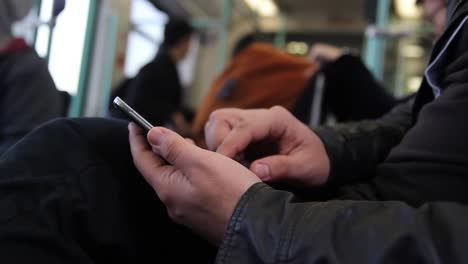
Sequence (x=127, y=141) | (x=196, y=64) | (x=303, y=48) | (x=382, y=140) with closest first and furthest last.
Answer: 1. (x=127, y=141)
2. (x=382, y=140)
3. (x=303, y=48)
4. (x=196, y=64)

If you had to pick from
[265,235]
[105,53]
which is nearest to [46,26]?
[105,53]

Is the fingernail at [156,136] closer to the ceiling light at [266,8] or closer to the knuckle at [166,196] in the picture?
the knuckle at [166,196]

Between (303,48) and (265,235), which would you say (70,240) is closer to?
(265,235)

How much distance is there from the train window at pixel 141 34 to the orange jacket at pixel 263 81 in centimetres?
256

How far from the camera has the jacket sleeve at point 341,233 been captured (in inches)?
13.1

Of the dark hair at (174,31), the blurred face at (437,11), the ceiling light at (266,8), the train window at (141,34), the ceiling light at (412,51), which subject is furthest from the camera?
the ceiling light at (266,8)

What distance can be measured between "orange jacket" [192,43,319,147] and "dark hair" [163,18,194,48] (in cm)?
95

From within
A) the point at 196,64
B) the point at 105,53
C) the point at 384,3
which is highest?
the point at 384,3

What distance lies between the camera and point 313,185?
61 cm

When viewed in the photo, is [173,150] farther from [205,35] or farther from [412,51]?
A: [205,35]

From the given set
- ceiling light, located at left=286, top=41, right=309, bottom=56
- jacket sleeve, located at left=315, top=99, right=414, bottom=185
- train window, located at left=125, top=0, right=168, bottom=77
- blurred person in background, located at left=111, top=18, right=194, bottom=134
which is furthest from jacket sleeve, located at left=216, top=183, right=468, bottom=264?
ceiling light, located at left=286, top=41, right=309, bottom=56

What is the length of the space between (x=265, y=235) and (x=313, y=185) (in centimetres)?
28

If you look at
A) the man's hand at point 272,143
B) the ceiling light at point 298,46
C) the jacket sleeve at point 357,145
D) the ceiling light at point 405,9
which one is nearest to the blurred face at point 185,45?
the ceiling light at point 405,9

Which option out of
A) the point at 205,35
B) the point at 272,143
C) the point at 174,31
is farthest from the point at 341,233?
the point at 205,35
